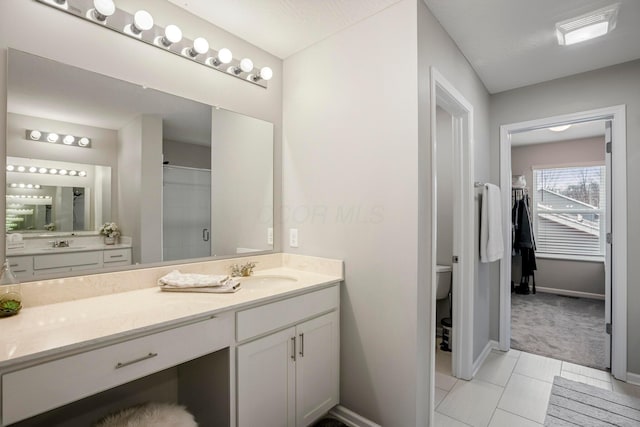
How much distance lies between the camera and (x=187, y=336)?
1196mm

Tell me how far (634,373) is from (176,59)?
3935 mm

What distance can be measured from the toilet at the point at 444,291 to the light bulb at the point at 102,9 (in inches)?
115

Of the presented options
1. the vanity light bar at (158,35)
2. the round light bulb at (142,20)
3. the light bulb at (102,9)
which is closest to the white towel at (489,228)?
the vanity light bar at (158,35)

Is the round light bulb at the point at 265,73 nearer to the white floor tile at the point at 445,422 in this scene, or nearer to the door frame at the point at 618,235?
the white floor tile at the point at 445,422

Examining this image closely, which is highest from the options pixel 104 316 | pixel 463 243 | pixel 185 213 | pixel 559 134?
pixel 559 134

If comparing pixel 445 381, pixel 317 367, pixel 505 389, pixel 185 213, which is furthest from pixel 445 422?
pixel 185 213

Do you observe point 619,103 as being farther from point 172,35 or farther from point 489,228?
point 172,35

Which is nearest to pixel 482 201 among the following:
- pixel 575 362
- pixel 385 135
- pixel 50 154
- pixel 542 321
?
pixel 385 135

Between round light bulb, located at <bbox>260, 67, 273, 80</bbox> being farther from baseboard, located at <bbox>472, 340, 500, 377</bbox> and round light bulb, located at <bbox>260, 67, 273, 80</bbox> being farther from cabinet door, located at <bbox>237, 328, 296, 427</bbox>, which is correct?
baseboard, located at <bbox>472, 340, 500, 377</bbox>

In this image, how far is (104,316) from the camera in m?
1.16

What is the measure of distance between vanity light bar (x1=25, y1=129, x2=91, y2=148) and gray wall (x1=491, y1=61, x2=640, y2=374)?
11.2 feet

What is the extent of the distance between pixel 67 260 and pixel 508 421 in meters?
2.65

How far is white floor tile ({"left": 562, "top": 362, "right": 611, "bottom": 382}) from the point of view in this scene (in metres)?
2.41

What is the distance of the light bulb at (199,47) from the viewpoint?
1693 mm
